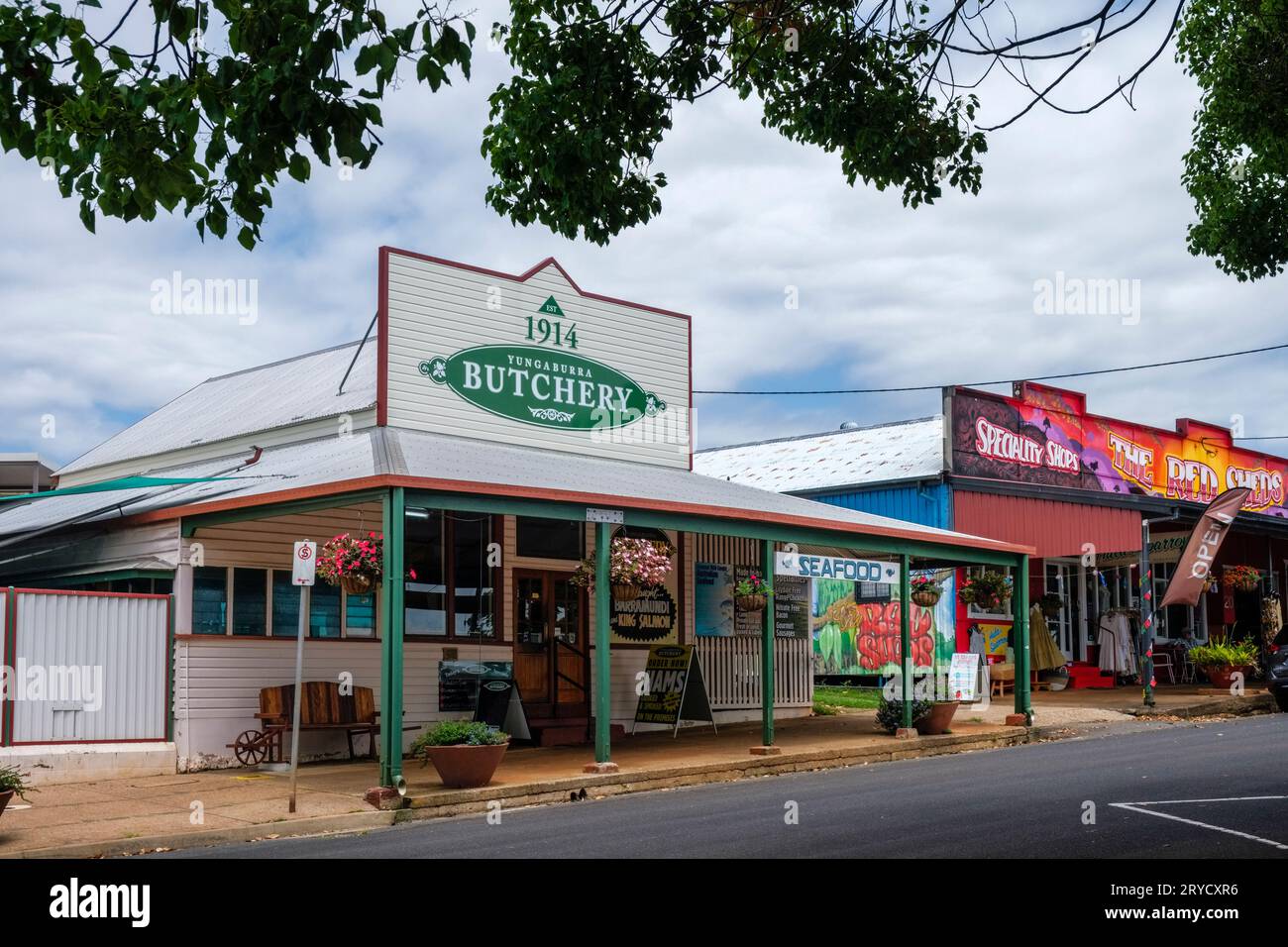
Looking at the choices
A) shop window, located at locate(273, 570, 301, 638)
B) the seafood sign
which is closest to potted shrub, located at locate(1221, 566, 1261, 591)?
the seafood sign

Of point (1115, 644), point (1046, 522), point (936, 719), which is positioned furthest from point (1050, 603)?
point (936, 719)

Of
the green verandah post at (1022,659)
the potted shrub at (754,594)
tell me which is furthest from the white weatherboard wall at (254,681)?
the green verandah post at (1022,659)

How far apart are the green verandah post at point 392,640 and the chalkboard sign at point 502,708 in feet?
14.0

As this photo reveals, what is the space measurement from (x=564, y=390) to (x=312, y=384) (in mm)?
3817

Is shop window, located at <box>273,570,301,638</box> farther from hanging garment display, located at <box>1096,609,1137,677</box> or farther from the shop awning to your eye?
hanging garment display, located at <box>1096,609,1137,677</box>

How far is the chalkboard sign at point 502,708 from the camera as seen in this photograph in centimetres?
1719

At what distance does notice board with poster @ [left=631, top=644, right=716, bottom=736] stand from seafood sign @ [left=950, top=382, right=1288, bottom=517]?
8057 millimetres

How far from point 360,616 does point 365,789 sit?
4.06 meters

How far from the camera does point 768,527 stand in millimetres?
16703

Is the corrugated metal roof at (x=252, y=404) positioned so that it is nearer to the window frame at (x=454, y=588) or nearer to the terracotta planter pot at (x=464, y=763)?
the window frame at (x=454, y=588)

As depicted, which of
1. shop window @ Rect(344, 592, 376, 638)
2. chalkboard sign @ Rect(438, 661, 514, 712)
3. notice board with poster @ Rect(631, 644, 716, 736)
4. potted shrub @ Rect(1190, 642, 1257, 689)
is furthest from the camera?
potted shrub @ Rect(1190, 642, 1257, 689)

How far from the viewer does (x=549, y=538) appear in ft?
61.9

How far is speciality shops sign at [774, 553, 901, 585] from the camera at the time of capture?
55.9 ft
